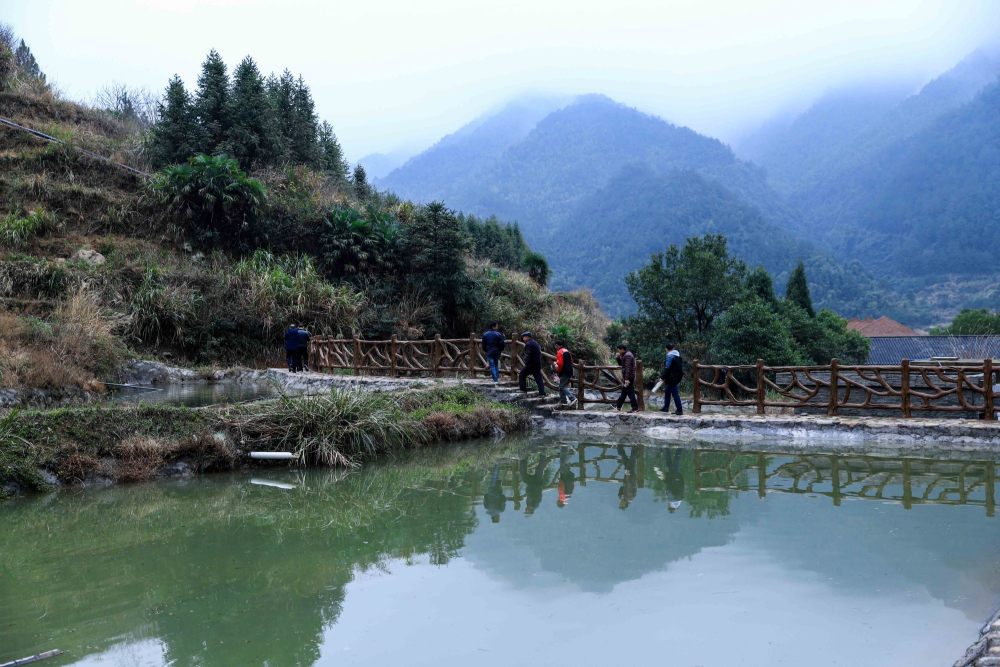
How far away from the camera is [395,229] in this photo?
1063 inches

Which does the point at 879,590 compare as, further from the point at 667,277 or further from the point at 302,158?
the point at 302,158

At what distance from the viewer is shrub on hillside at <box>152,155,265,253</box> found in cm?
2498

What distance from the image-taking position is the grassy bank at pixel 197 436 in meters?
8.77

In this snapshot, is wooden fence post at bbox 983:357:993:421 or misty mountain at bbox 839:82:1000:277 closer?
wooden fence post at bbox 983:357:993:421

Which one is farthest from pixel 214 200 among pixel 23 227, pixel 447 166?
pixel 447 166

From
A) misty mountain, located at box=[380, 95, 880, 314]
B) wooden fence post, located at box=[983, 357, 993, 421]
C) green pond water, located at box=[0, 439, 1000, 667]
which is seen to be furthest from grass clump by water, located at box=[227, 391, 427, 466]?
misty mountain, located at box=[380, 95, 880, 314]

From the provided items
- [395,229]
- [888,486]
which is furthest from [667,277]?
[888,486]

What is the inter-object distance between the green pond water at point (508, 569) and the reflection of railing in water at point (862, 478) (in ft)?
0.20

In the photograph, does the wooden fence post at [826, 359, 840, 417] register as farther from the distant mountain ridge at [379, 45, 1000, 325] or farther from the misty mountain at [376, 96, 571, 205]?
the misty mountain at [376, 96, 571, 205]

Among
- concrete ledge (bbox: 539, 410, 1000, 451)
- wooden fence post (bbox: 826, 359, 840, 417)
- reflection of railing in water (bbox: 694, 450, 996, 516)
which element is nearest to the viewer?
reflection of railing in water (bbox: 694, 450, 996, 516)

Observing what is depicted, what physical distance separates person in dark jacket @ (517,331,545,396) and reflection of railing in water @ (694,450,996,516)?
12.7 ft

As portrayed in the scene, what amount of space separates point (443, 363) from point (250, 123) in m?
16.5

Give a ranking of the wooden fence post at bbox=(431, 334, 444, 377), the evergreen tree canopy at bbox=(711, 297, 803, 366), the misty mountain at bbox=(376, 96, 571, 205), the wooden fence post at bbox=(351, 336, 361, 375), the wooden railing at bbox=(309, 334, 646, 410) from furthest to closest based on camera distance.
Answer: the misty mountain at bbox=(376, 96, 571, 205), the evergreen tree canopy at bbox=(711, 297, 803, 366), the wooden fence post at bbox=(351, 336, 361, 375), the wooden fence post at bbox=(431, 334, 444, 377), the wooden railing at bbox=(309, 334, 646, 410)

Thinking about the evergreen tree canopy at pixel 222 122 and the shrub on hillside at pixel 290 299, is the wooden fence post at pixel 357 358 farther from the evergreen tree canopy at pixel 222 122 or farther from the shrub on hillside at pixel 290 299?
the evergreen tree canopy at pixel 222 122
